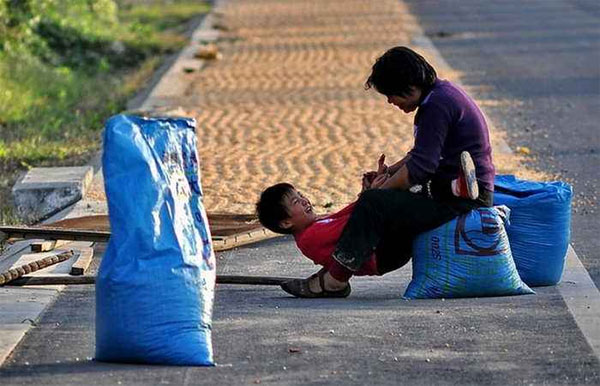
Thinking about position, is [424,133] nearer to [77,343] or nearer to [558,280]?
[558,280]

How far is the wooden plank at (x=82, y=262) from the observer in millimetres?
8023

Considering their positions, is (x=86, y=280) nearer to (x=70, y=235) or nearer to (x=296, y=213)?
(x=70, y=235)

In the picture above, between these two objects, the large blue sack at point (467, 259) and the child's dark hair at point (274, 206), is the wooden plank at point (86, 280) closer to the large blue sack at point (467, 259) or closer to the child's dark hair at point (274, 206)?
the child's dark hair at point (274, 206)

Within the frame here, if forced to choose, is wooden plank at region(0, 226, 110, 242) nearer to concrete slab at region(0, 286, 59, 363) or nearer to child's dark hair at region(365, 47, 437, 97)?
concrete slab at region(0, 286, 59, 363)

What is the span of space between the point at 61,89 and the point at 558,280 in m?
12.2

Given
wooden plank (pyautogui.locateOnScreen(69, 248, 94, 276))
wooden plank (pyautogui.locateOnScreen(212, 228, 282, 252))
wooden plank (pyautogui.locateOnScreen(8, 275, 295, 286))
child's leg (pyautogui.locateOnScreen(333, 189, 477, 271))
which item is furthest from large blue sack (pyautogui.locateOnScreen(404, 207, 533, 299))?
wooden plank (pyautogui.locateOnScreen(69, 248, 94, 276))

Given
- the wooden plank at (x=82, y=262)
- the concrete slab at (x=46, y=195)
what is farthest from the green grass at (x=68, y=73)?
the wooden plank at (x=82, y=262)

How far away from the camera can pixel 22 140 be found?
A: 14570 mm

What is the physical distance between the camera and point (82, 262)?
324 inches

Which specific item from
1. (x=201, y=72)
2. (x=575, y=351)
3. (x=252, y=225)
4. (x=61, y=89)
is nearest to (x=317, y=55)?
(x=201, y=72)

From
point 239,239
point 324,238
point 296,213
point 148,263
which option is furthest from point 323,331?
point 239,239

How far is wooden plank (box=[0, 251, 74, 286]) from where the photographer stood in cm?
768

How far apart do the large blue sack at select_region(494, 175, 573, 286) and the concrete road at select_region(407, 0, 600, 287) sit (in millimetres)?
401

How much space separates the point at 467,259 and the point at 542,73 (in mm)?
11983
